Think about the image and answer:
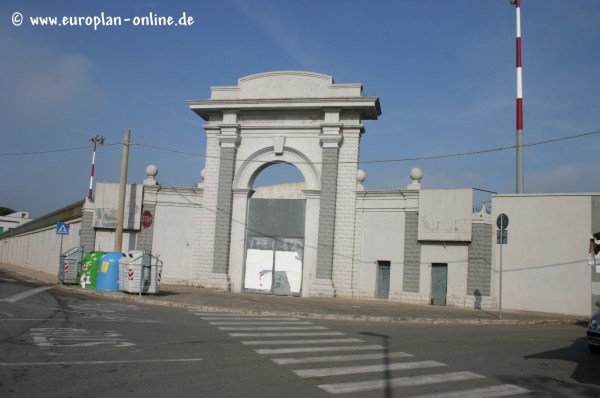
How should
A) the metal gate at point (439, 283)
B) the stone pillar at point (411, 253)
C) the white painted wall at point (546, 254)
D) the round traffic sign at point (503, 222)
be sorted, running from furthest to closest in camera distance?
the stone pillar at point (411, 253)
the metal gate at point (439, 283)
the white painted wall at point (546, 254)
the round traffic sign at point (503, 222)

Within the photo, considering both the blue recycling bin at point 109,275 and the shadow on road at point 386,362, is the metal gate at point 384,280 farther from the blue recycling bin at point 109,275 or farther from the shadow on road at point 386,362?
the shadow on road at point 386,362

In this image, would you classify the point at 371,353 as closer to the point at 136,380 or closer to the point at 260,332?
the point at 260,332

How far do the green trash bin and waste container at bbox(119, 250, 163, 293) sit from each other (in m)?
1.80

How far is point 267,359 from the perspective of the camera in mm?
8984

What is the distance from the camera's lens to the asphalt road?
7.02 meters

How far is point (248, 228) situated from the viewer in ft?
85.3

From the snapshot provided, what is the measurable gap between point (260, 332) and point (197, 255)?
14.4 meters

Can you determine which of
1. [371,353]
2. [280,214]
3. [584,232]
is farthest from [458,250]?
[371,353]

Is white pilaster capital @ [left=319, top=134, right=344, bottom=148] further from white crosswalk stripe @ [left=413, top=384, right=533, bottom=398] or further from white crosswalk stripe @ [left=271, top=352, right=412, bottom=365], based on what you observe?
white crosswalk stripe @ [left=413, top=384, right=533, bottom=398]

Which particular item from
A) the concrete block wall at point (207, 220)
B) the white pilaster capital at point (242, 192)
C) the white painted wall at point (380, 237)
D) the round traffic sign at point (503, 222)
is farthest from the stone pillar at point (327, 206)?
the round traffic sign at point (503, 222)

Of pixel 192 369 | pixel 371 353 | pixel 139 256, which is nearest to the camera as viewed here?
pixel 192 369

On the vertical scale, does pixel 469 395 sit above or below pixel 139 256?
below

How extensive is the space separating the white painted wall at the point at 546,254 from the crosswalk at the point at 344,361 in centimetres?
1104

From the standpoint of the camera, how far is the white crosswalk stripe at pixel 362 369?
8016 millimetres
